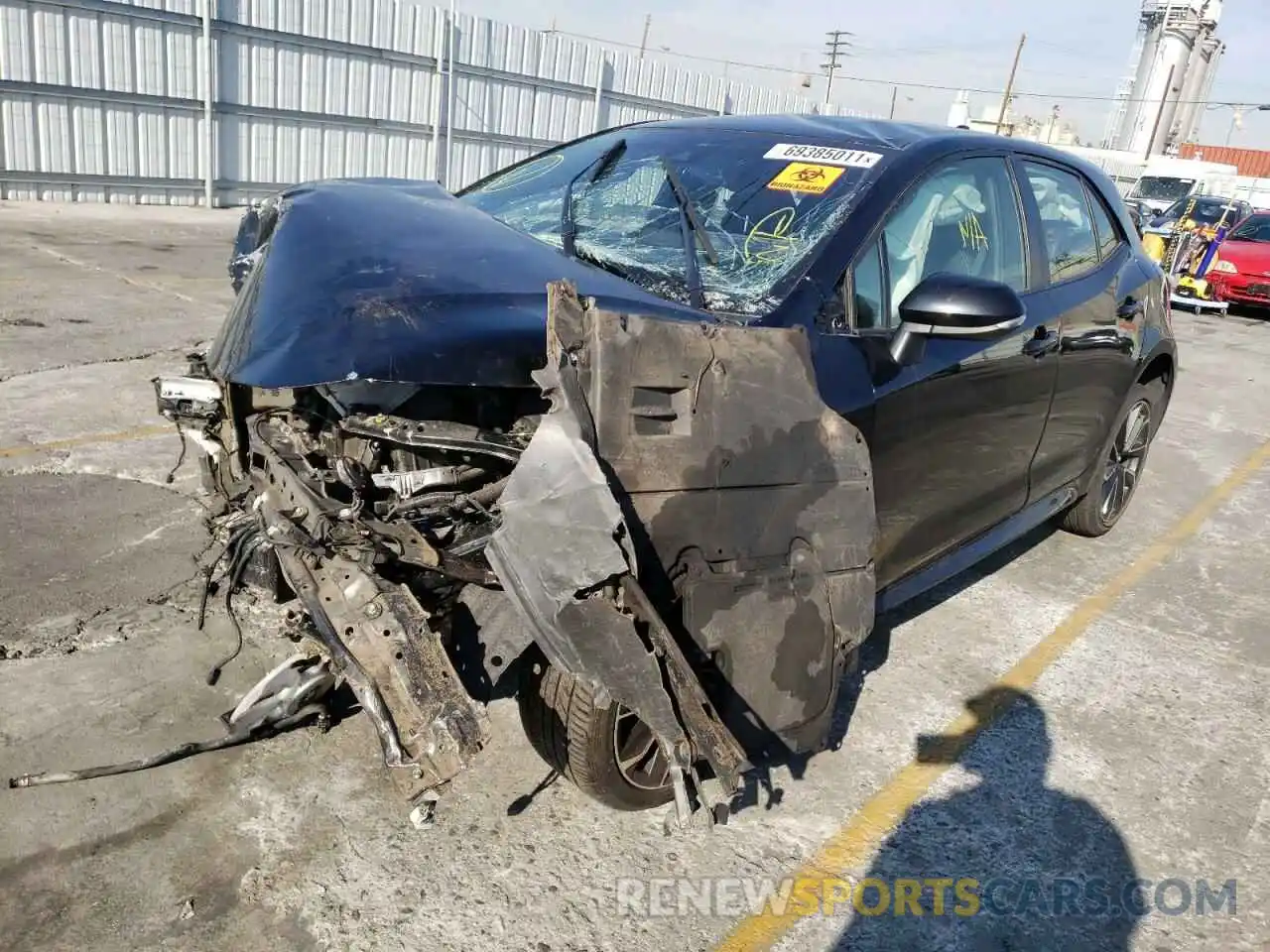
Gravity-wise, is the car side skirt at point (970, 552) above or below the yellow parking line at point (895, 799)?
above

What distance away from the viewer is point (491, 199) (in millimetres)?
3863

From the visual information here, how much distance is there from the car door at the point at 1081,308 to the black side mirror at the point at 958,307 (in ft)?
3.52

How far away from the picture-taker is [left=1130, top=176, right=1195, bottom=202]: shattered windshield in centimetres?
2264

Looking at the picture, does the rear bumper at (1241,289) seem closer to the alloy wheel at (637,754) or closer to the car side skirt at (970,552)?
the car side skirt at (970,552)

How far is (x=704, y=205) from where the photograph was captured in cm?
324

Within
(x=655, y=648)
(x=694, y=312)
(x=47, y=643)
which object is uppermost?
(x=694, y=312)

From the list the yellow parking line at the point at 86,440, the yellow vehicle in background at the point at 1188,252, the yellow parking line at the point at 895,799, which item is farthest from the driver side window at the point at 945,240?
the yellow vehicle in background at the point at 1188,252

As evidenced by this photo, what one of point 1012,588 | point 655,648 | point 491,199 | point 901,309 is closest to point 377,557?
point 655,648

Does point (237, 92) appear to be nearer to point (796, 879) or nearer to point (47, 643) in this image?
point (47, 643)

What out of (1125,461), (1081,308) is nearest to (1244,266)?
(1125,461)

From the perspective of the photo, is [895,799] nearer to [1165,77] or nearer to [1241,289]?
[1241,289]

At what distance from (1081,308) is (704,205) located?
5.77 ft

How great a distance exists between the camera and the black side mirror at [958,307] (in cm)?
272

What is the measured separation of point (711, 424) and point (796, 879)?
1.26 m
